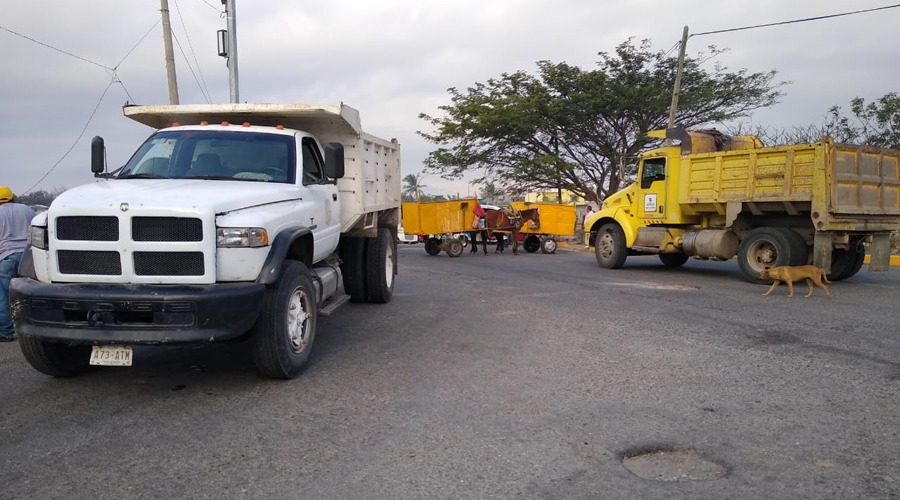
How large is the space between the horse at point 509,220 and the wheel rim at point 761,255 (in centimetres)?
1001

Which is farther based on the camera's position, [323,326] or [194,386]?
[323,326]

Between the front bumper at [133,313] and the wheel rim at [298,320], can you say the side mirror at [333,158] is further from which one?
the front bumper at [133,313]

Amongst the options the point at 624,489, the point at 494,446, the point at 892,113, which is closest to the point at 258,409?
the point at 494,446

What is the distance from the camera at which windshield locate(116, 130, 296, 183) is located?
5828mm

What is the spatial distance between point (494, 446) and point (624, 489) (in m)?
0.84

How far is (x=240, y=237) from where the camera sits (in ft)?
15.2

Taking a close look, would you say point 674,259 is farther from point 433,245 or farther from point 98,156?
point 98,156

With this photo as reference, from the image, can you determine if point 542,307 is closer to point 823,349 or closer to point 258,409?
point 823,349

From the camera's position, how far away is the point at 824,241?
1039cm

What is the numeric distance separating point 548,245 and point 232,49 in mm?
12189

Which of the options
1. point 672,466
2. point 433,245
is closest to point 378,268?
point 672,466

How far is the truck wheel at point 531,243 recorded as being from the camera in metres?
22.5

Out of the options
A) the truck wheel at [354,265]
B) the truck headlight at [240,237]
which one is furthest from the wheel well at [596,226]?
the truck headlight at [240,237]

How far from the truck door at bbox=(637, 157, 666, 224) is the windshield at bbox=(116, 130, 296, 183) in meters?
9.36
